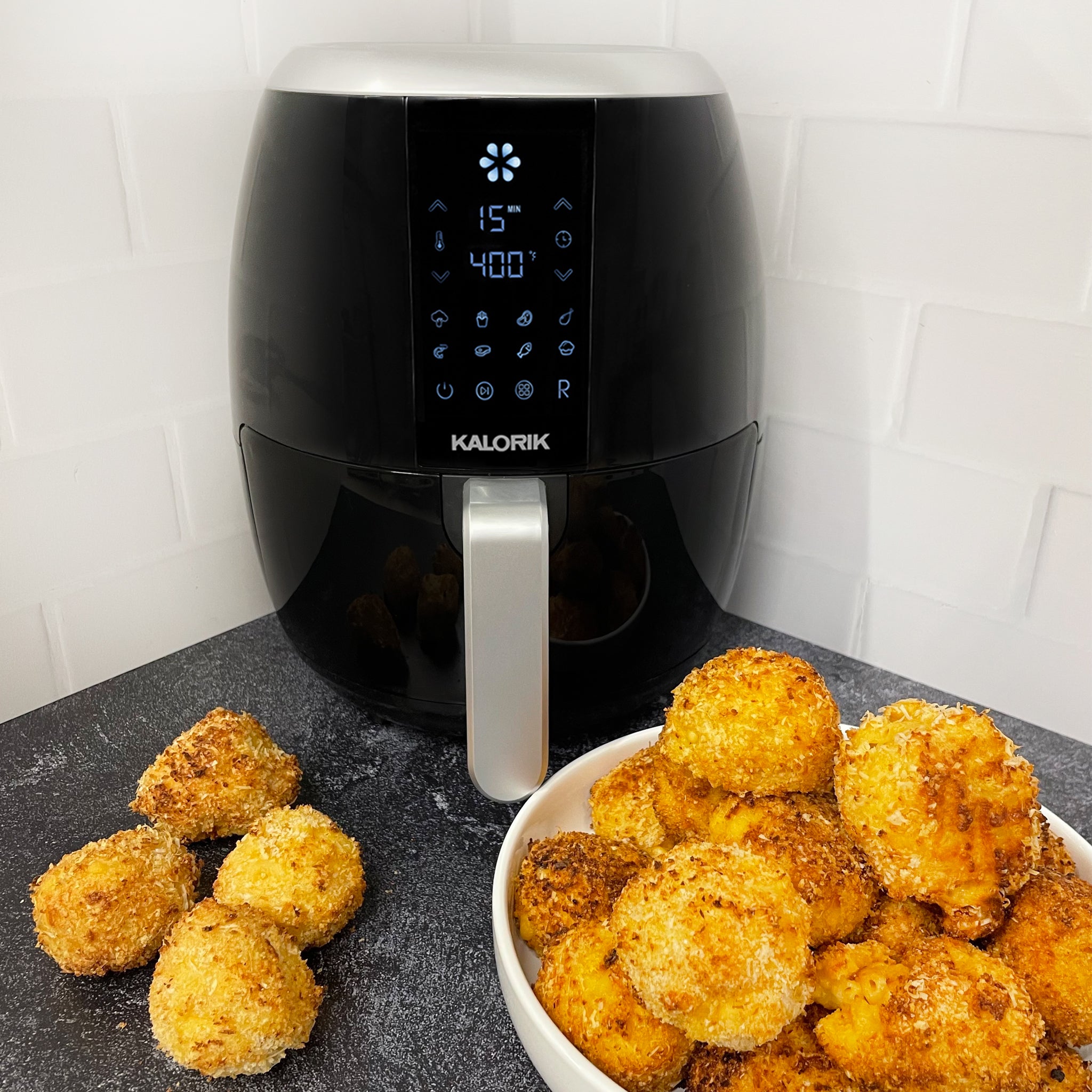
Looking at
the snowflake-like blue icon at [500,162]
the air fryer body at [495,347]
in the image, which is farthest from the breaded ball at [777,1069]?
the snowflake-like blue icon at [500,162]

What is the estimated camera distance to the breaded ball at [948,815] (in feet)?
1.37

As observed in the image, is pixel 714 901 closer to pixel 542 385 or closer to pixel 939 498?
pixel 542 385

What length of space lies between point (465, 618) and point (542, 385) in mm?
122

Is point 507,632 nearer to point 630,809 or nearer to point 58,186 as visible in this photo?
point 630,809

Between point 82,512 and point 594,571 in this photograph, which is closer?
point 594,571

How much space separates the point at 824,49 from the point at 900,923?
54cm

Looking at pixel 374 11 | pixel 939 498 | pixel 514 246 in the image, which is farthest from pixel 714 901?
pixel 374 11

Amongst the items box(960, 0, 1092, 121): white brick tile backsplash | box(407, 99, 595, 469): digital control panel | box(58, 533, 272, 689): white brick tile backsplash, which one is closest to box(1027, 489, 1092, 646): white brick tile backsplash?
box(960, 0, 1092, 121): white brick tile backsplash

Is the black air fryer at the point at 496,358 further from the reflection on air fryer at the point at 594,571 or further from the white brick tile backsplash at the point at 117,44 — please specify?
the white brick tile backsplash at the point at 117,44

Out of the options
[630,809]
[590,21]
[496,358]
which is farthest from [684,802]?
[590,21]

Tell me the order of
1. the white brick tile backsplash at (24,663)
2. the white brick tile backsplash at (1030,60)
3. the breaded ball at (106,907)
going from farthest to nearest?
1. the white brick tile backsplash at (24,663)
2. the white brick tile backsplash at (1030,60)
3. the breaded ball at (106,907)

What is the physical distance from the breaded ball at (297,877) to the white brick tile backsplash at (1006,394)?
1.52 ft

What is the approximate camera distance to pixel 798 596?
82 cm

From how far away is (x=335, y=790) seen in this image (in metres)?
0.64
